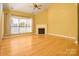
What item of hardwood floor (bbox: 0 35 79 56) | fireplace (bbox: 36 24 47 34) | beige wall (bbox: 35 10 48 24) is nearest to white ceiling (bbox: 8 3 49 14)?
A: beige wall (bbox: 35 10 48 24)

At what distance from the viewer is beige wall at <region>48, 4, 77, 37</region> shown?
1862 millimetres

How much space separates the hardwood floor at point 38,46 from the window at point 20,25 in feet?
0.33

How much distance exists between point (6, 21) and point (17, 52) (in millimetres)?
509

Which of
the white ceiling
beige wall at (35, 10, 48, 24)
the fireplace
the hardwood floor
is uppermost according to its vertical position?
the white ceiling

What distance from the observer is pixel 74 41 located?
6.22 ft

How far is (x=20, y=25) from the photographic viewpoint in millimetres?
1894

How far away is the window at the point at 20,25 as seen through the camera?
1872 mm

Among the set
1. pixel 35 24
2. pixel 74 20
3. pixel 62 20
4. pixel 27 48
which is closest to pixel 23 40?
pixel 27 48

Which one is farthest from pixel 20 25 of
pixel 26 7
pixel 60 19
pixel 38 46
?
pixel 60 19

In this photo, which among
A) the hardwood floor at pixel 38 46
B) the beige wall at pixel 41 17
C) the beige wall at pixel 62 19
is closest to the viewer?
the hardwood floor at pixel 38 46

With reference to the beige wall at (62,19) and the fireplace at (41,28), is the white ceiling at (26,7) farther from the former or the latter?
the fireplace at (41,28)

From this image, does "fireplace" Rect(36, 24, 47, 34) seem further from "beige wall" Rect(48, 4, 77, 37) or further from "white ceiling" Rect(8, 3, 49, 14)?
"white ceiling" Rect(8, 3, 49, 14)

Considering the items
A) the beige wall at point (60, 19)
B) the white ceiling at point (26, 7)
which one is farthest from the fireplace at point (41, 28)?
the white ceiling at point (26, 7)

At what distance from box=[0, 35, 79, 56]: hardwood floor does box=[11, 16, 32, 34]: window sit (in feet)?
0.33
